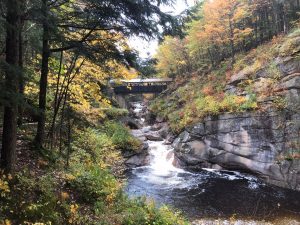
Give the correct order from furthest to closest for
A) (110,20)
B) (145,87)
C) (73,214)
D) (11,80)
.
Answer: (145,87) < (110,20) < (73,214) < (11,80)

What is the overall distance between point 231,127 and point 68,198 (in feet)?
47.9

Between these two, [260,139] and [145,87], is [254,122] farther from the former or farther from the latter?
[145,87]

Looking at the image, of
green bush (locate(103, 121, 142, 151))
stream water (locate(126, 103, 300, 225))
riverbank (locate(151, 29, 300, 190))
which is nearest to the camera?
stream water (locate(126, 103, 300, 225))

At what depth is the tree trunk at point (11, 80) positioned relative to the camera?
5.97 meters

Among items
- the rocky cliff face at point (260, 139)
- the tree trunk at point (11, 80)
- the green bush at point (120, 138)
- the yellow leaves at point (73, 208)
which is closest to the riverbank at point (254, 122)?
the rocky cliff face at point (260, 139)

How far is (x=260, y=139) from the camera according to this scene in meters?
18.5

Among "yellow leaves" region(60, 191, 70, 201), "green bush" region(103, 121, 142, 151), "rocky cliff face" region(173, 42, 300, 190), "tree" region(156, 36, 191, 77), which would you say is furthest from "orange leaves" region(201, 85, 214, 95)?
"yellow leaves" region(60, 191, 70, 201)

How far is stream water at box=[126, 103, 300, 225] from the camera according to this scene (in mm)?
13633

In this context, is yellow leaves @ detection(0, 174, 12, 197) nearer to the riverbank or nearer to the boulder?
the riverbank

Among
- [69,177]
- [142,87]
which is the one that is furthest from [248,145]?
[142,87]

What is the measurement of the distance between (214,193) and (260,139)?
4.84 m

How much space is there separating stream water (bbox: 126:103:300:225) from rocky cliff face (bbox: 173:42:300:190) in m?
0.79

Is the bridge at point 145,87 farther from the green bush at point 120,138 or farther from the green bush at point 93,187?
the green bush at point 93,187

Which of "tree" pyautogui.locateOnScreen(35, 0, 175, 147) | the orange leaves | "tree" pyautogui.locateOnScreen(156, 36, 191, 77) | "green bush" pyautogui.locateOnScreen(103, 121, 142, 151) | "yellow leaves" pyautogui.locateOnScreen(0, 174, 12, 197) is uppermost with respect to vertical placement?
"tree" pyautogui.locateOnScreen(156, 36, 191, 77)
